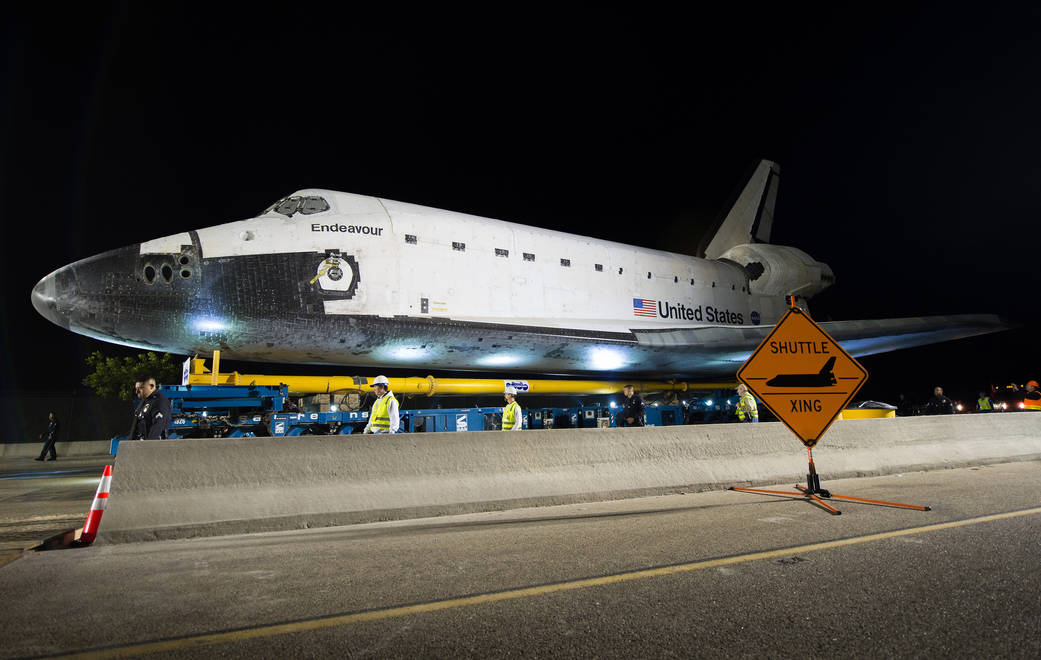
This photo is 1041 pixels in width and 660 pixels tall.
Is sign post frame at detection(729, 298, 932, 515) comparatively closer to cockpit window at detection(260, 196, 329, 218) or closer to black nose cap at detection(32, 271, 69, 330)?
cockpit window at detection(260, 196, 329, 218)

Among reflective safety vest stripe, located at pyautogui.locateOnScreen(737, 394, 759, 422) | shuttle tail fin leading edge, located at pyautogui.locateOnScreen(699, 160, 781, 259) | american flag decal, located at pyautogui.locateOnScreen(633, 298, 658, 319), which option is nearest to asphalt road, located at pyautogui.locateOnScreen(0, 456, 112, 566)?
reflective safety vest stripe, located at pyautogui.locateOnScreen(737, 394, 759, 422)

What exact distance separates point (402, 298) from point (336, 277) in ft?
3.49

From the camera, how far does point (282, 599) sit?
260cm

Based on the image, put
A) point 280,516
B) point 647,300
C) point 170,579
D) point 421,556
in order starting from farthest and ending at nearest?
point 647,300 < point 280,516 < point 421,556 < point 170,579

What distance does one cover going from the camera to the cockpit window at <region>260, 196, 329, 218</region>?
8.73 metres

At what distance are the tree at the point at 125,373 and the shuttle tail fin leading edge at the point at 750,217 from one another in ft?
79.6

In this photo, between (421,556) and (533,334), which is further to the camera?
(533,334)

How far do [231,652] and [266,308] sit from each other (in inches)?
268

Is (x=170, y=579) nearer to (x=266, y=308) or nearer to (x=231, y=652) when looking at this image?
(x=231, y=652)

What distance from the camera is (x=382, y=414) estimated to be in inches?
290

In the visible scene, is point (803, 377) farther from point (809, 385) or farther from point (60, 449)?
point (60, 449)

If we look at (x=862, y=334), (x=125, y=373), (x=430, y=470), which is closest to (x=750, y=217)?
(x=862, y=334)

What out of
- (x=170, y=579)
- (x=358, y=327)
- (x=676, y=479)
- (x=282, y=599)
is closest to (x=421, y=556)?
(x=282, y=599)

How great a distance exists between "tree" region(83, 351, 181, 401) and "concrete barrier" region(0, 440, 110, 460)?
3.28 metres
